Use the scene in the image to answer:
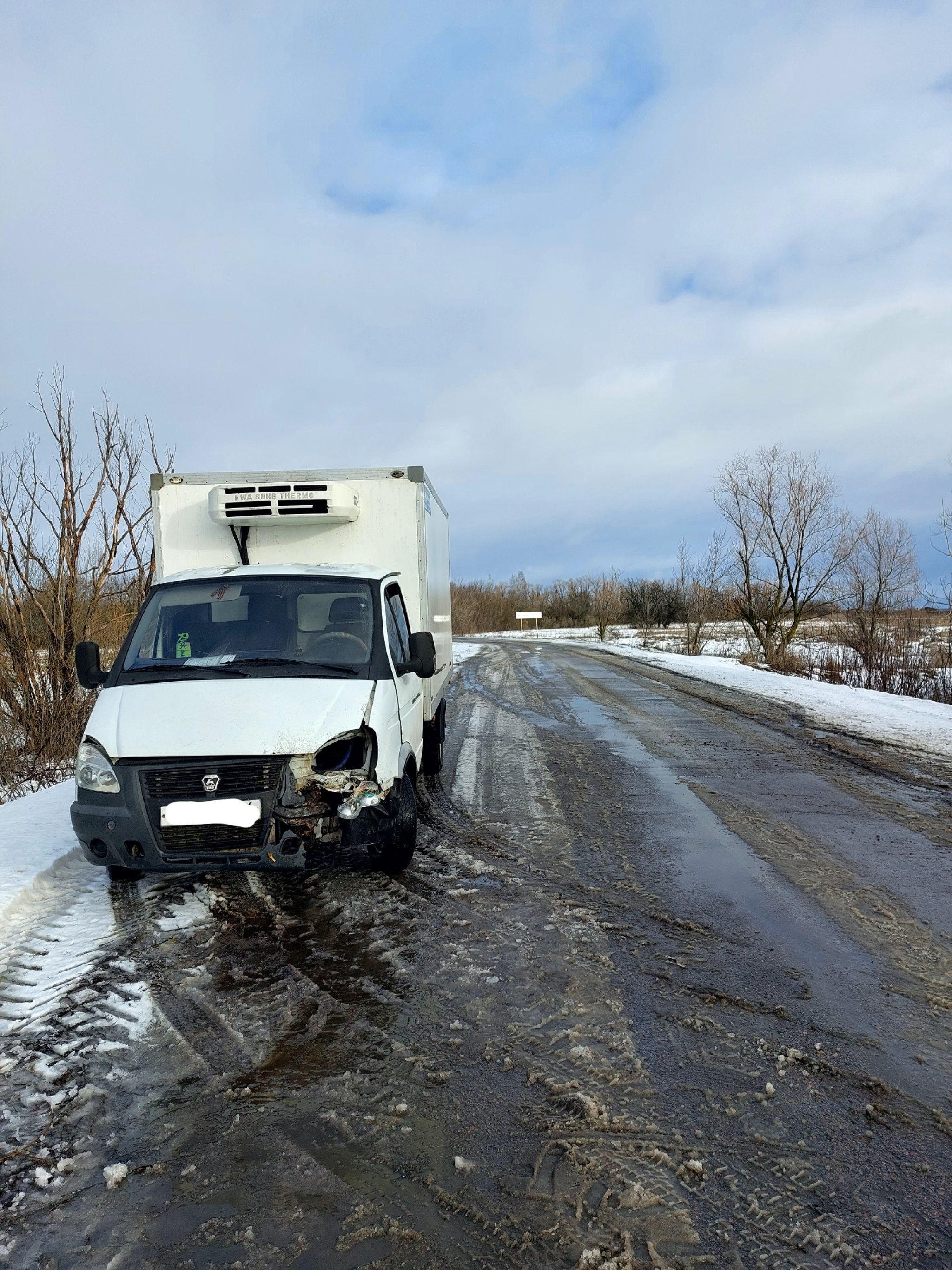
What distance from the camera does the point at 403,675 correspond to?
5.70m

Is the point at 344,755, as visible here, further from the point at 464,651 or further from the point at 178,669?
the point at 464,651

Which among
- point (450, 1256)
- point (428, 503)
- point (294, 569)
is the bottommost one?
point (450, 1256)

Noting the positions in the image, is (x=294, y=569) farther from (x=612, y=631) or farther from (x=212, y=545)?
(x=612, y=631)

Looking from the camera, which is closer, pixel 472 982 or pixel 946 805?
pixel 472 982

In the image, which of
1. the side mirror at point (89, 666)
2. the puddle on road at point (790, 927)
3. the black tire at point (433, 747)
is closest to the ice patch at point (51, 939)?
the side mirror at point (89, 666)

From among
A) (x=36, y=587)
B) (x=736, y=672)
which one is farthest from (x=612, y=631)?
(x=36, y=587)

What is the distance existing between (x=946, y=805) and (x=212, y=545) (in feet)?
21.9

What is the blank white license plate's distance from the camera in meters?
4.24

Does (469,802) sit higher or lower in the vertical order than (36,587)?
lower

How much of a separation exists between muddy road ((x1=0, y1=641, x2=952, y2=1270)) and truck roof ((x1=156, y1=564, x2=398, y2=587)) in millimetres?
2103

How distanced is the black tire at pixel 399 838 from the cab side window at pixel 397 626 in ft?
3.29

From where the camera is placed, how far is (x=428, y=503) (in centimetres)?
796

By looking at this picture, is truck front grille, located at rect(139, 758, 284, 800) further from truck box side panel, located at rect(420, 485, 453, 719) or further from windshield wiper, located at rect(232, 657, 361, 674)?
truck box side panel, located at rect(420, 485, 453, 719)

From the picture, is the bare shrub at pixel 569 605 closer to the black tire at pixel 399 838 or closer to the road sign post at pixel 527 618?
the road sign post at pixel 527 618
